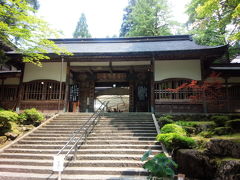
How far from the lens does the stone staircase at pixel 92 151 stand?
18.6 feet

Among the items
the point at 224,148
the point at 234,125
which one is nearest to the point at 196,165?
the point at 224,148

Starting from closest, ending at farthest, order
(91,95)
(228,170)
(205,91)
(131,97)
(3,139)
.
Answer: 1. (228,170)
2. (3,139)
3. (205,91)
4. (131,97)
5. (91,95)

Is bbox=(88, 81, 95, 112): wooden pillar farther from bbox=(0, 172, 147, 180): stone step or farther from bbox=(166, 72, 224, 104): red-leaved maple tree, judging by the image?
bbox=(0, 172, 147, 180): stone step

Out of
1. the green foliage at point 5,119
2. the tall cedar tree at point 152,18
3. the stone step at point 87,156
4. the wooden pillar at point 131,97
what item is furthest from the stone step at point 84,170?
the tall cedar tree at point 152,18

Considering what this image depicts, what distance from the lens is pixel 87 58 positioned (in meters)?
12.9

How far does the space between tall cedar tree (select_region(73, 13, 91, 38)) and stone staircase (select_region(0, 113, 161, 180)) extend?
3482 centimetres

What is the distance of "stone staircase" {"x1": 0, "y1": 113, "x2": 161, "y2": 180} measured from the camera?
568 cm

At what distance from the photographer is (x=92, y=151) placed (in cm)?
701

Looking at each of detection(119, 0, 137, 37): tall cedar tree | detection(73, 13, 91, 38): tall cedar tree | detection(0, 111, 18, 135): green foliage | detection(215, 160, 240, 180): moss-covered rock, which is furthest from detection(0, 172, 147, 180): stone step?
detection(73, 13, 91, 38): tall cedar tree

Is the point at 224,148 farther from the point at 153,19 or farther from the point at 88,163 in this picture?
the point at 153,19

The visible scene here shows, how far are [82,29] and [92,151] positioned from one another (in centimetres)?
4023

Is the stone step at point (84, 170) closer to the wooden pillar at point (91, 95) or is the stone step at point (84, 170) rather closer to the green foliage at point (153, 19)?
the wooden pillar at point (91, 95)

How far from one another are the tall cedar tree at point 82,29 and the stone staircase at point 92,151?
→ 1371 inches

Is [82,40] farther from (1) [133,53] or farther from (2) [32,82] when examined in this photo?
(1) [133,53]
